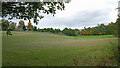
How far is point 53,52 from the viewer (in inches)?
182

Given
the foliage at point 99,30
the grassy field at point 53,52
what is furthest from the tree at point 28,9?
the foliage at point 99,30

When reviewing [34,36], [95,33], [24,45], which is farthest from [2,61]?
[95,33]

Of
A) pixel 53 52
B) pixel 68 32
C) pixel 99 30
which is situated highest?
pixel 99 30

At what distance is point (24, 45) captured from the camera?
483cm

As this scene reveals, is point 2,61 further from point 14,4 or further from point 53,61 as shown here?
point 14,4

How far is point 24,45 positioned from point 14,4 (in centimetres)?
227

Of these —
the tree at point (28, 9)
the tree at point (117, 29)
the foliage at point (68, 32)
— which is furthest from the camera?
the foliage at point (68, 32)

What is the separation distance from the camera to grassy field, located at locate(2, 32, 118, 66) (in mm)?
4113

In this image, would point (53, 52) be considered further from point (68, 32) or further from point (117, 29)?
point (117, 29)

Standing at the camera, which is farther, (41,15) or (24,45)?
(24,45)

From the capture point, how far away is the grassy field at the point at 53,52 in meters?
4.11

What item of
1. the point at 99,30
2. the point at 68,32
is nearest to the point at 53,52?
the point at 68,32

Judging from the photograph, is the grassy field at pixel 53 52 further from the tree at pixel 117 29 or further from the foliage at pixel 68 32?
the foliage at pixel 68 32

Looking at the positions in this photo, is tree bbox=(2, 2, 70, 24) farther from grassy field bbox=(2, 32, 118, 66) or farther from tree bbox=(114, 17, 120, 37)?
tree bbox=(114, 17, 120, 37)
